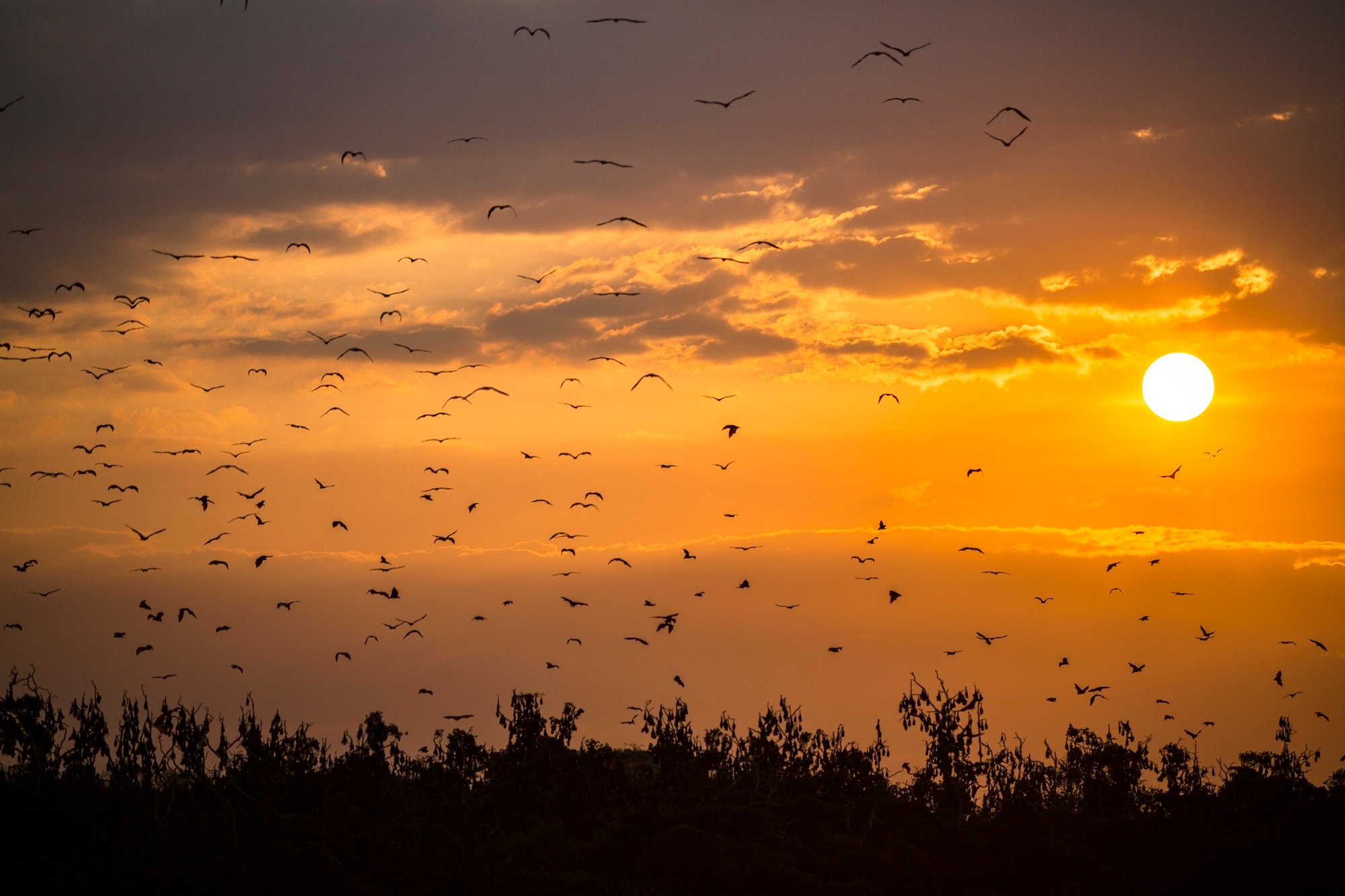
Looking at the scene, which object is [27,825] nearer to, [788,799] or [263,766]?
[263,766]

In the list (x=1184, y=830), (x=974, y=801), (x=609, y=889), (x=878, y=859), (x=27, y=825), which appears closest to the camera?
(x=27, y=825)

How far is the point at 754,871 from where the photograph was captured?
54281mm

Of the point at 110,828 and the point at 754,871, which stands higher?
the point at 110,828

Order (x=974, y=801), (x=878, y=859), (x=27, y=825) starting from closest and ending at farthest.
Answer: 1. (x=27, y=825)
2. (x=878, y=859)
3. (x=974, y=801)

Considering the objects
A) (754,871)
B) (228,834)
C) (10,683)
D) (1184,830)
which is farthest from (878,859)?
(10,683)

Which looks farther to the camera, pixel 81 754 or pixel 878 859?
pixel 878 859

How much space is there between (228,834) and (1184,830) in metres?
48.9

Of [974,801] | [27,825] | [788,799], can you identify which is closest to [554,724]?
[788,799]

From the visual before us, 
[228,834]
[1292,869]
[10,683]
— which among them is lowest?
[1292,869]

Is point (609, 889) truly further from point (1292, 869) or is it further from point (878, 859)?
point (1292, 869)

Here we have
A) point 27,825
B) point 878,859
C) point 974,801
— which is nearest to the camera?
point 27,825

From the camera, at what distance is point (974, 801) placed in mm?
68375

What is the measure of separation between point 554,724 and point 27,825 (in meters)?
30.0

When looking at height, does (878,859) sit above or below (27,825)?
below
